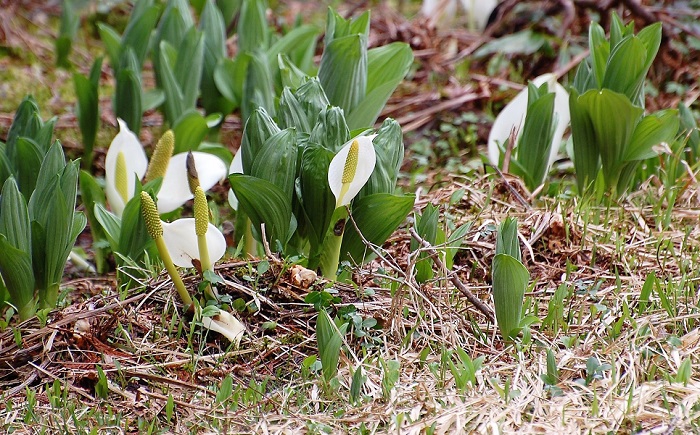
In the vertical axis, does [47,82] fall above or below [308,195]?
below

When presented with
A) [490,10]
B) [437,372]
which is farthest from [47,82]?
[437,372]

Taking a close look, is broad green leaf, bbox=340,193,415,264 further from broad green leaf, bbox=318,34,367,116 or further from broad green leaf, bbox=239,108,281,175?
broad green leaf, bbox=318,34,367,116

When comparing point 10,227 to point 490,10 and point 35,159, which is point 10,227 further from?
point 490,10

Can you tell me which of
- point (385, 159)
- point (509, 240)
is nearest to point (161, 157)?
point (385, 159)

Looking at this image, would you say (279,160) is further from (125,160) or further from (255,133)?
(125,160)

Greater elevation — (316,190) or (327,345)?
(316,190)

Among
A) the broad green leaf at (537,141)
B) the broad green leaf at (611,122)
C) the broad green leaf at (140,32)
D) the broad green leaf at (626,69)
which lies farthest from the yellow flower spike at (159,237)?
the broad green leaf at (140,32)
